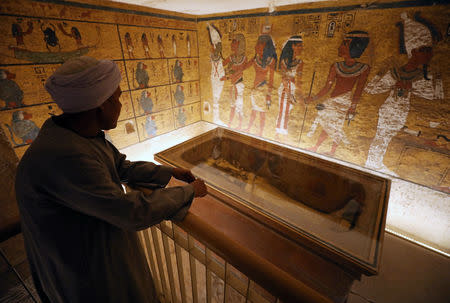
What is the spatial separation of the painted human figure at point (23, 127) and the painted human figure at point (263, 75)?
12.8ft

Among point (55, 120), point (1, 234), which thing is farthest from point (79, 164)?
point (1, 234)

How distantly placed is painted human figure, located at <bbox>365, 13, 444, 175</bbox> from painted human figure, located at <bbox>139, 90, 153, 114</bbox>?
4019 mm

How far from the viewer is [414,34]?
2.69 meters

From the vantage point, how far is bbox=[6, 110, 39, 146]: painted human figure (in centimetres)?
294

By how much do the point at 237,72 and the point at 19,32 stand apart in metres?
3.55

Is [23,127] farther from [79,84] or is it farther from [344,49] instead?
[344,49]

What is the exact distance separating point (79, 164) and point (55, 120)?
0.28 m

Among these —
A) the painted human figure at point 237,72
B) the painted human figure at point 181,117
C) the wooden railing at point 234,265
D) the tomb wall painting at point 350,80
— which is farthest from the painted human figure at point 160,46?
the wooden railing at point 234,265

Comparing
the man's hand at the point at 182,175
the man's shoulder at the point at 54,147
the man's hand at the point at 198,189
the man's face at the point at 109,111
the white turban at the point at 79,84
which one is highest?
the white turban at the point at 79,84

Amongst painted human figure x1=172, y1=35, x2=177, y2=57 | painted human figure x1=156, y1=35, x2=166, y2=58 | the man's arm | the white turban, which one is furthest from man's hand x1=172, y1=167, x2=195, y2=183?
painted human figure x1=172, y1=35, x2=177, y2=57

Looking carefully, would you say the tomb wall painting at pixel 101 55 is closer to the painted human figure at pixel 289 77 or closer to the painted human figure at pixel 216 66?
the painted human figure at pixel 216 66

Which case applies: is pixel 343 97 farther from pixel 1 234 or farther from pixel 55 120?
pixel 1 234

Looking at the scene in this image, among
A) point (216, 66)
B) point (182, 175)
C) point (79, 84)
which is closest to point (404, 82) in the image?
point (182, 175)

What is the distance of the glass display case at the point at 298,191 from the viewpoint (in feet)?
5.82
